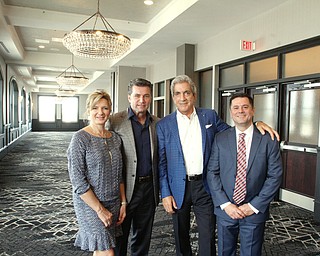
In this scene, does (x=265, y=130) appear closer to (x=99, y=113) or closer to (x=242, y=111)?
(x=242, y=111)

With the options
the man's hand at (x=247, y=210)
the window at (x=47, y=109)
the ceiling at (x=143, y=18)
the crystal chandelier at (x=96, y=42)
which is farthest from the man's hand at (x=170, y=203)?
the window at (x=47, y=109)

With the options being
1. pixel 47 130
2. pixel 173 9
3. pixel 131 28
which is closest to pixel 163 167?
pixel 173 9

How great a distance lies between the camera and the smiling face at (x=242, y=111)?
2223 mm

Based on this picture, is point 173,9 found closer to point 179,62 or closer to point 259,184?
point 179,62

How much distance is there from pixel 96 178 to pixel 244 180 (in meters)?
1.04

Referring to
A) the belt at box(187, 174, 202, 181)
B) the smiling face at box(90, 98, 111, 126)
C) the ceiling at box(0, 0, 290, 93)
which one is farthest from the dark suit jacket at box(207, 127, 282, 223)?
the ceiling at box(0, 0, 290, 93)

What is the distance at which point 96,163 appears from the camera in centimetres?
208

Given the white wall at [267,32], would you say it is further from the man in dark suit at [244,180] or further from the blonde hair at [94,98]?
the blonde hair at [94,98]

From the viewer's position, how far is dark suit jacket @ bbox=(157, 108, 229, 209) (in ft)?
8.09

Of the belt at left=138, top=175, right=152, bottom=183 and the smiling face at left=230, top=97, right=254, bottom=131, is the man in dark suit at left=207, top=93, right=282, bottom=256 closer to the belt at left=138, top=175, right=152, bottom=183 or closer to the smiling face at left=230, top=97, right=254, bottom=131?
the smiling face at left=230, top=97, right=254, bottom=131

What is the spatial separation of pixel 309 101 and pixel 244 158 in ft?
11.3

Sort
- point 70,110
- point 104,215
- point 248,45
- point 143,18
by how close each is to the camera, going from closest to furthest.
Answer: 1. point 104,215
2. point 248,45
3. point 143,18
4. point 70,110

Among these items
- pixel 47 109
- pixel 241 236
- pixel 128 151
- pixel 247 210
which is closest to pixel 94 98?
pixel 128 151

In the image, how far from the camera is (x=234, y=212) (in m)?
2.19
